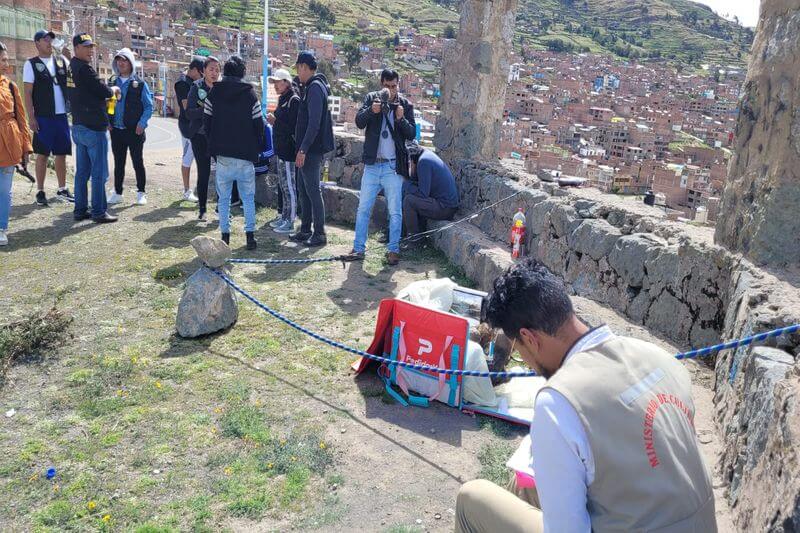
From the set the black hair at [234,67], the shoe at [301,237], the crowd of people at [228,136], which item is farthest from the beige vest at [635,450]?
the shoe at [301,237]

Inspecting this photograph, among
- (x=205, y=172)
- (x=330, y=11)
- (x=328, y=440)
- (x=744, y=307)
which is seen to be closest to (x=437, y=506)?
(x=328, y=440)

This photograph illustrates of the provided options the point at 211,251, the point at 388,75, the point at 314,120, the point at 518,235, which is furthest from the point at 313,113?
the point at 518,235

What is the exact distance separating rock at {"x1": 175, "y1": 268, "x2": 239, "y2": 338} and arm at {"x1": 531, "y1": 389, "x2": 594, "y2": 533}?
3.30 m

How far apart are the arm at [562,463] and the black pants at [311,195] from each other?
518 centimetres

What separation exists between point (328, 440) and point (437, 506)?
2.33ft

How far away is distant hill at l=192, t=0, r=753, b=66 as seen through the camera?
83000 mm

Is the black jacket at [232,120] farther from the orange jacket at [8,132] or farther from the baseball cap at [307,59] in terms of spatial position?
the orange jacket at [8,132]

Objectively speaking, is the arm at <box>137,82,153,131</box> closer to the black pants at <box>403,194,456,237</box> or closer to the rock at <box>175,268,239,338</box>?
the black pants at <box>403,194,456,237</box>

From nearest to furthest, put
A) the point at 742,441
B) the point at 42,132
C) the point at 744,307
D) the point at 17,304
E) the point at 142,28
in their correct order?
the point at 742,441 → the point at 744,307 → the point at 17,304 → the point at 42,132 → the point at 142,28

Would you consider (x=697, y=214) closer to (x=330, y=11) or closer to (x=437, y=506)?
(x=437, y=506)

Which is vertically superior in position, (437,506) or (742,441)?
(742,441)

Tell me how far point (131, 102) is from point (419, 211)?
351 cm

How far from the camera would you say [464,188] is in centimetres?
738

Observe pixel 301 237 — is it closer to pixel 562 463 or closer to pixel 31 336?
pixel 31 336
